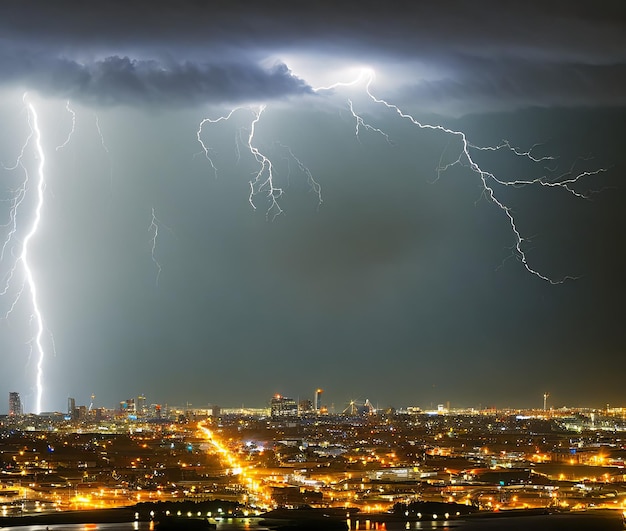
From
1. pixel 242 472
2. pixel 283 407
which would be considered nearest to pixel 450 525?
pixel 242 472

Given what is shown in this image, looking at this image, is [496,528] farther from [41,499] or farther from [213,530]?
[41,499]

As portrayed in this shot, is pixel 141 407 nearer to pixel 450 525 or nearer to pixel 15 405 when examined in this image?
pixel 15 405

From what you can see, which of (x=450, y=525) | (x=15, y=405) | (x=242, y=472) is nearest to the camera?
(x=450, y=525)

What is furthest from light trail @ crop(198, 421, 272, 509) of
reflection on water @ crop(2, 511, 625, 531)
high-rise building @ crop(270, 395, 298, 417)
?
high-rise building @ crop(270, 395, 298, 417)

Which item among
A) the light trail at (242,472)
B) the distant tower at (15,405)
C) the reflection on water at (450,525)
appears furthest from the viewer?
the distant tower at (15,405)

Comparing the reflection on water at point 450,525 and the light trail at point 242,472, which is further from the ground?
the light trail at point 242,472

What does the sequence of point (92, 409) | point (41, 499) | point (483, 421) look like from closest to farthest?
point (41, 499) → point (483, 421) → point (92, 409)

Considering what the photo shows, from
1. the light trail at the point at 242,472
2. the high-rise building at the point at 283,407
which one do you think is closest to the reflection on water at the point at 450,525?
the light trail at the point at 242,472

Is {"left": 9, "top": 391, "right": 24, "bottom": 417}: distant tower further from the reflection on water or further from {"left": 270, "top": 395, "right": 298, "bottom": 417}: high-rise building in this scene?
the reflection on water

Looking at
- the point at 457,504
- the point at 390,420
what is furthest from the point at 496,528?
the point at 390,420

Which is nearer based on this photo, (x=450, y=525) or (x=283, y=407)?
(x=450, y=525)

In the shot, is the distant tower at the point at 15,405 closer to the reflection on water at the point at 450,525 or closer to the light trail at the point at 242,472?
the light trail at the point at 242,472
